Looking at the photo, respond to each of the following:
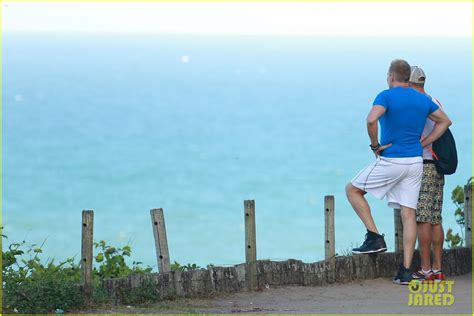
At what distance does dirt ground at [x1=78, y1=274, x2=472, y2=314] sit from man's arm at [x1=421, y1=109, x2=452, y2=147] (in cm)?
124

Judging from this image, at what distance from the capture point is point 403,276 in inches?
399

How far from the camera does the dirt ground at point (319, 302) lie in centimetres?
883

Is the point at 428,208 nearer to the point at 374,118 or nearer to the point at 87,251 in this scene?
the point at 374,118

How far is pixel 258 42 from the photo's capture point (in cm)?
14162

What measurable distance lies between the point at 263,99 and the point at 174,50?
2216 inches

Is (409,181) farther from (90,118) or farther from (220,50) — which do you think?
(220,50)

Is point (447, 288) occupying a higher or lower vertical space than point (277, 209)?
lower

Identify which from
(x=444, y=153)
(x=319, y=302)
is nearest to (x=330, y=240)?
(x=319, y=302)

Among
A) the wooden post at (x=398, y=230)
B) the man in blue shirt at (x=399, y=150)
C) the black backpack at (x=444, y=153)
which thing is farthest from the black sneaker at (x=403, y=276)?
the black backpack at (x=444, y=153)

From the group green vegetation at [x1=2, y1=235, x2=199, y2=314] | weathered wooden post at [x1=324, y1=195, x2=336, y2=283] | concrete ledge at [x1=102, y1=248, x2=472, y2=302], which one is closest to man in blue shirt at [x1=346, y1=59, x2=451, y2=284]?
weathered wooden post at [x1=324, y1=195, x2=336, y2=283]

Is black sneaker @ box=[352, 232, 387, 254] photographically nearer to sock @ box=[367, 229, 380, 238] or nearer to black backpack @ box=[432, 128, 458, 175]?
sock @ box=[367, 229, 380, 238]

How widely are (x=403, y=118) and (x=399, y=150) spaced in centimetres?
28

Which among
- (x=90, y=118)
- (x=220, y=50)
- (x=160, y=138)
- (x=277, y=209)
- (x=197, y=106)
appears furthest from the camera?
(x=220, y=50)

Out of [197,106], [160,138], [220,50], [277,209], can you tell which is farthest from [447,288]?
[220,50]
